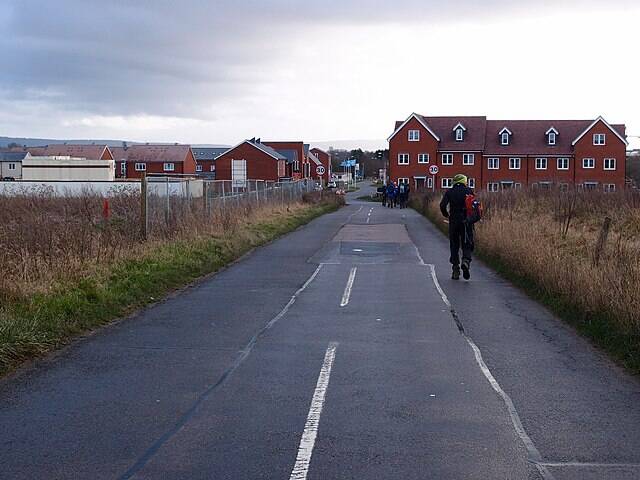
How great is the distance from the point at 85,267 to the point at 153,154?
84.0 metres

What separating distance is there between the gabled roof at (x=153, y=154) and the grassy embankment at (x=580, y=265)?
6846cm

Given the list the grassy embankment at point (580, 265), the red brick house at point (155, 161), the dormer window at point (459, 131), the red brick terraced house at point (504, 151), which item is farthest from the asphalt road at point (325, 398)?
the red brick house at point (155, 161)

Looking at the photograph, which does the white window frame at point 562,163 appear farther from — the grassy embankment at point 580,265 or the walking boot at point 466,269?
the walking boot at point 466,269

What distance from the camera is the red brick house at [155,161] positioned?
9300 centimetres

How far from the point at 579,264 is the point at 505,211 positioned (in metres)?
13.3

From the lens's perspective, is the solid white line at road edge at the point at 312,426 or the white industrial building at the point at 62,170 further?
the white industrial building at the point at 62,170

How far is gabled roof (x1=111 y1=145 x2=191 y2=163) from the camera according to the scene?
3671 inches

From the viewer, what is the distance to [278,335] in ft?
33.8

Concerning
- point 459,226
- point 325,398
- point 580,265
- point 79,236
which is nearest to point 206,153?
point 459,226

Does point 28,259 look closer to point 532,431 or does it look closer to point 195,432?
point 195,432

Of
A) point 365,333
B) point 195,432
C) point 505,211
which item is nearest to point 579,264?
point 365,333

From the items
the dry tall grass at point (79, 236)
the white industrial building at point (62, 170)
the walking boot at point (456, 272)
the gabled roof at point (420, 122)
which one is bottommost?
the walking boot at point (456, 272)

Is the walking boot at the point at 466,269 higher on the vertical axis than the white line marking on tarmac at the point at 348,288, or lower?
higher

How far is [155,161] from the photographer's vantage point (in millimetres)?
93625
